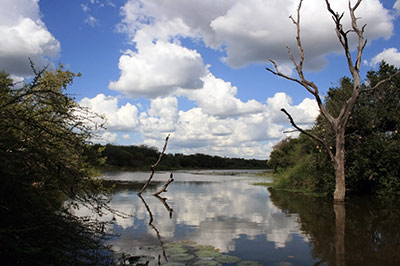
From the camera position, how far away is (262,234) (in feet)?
29.6

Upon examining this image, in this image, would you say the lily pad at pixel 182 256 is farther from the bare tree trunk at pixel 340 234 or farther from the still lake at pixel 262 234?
the bare tree trunk at pixel 340 234

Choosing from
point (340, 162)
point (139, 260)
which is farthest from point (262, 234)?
point (340, 162)

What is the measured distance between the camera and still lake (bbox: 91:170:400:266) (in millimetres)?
6672

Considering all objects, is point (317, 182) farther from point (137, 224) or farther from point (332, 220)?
point (137, 224)

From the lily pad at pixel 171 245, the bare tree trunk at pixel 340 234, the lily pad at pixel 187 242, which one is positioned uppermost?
the bare tree trunk at pixel 340 234

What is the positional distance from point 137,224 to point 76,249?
18.4ft

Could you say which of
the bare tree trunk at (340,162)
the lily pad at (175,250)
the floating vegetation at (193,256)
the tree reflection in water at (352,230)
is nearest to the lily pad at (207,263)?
the floating vegetation at (193,256)

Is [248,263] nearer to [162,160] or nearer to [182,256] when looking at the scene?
[182,256]

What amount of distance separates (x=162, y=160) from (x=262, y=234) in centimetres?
8585

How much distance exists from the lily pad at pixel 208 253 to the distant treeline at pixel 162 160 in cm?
6882

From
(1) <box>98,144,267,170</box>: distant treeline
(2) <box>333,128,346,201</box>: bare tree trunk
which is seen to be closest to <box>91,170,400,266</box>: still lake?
(2) <box>333,128,346,201</box>: bare tree trunk

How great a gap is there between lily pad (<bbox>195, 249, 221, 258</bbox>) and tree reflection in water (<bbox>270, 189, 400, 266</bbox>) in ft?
6.14

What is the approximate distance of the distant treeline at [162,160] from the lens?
79787mm

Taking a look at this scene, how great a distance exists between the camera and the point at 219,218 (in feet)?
38.3
